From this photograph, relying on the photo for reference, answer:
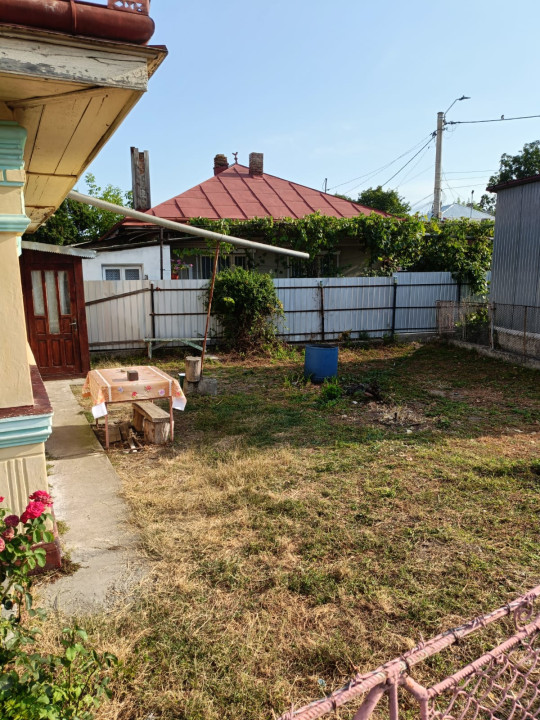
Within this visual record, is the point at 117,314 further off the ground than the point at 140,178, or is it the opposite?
the point at 140,178

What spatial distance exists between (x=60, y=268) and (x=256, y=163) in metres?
9.91

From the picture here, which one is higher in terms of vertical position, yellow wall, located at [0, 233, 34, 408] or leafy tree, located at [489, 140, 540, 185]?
leafy tree, located at [489, 140, 540, 185]

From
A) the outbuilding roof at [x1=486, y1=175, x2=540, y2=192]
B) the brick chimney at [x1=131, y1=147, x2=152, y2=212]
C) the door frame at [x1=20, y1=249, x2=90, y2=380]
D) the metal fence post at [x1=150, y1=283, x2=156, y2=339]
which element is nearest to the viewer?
the door frame at [x1=20, y1=249, x2=90, y2=380]

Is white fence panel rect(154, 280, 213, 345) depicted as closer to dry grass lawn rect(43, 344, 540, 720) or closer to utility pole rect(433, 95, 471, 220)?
dry grass lawn rect(43, 344, 540, 720)

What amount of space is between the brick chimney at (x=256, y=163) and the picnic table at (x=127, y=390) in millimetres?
12699

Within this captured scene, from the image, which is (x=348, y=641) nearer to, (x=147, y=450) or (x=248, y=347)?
(x=147, y=450)

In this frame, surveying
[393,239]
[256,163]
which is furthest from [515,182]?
[256,163]

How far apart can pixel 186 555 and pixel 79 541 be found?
0.88 m

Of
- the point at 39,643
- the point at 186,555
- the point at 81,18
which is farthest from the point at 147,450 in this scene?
the point at 81,18

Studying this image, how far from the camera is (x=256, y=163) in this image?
17031mm

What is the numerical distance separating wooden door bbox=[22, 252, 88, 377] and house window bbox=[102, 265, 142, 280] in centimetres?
384

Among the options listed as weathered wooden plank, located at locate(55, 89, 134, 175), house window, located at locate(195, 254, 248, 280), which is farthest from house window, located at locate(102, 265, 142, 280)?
weathered wooden plank, located at locate(55, 89, 134, 175)

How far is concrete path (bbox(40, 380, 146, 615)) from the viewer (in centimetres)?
308

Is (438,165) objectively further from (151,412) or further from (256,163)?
(151,412)
